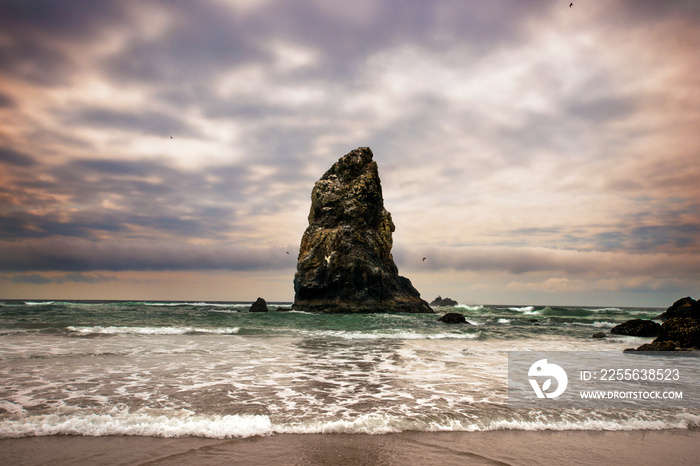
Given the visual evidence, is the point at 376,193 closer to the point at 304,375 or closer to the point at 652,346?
the point at 652,346

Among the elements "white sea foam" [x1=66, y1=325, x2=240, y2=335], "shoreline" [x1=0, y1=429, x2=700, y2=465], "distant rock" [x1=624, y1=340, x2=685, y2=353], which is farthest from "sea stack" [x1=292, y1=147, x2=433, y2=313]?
"shoreline" [x1=0, y1=429, x2=700, y2=465]

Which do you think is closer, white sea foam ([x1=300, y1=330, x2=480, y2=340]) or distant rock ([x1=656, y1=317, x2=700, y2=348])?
distant rock ([x1=656, y1=317, x2=700, y2=348])

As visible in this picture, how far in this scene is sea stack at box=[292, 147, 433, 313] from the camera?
49.8 meters

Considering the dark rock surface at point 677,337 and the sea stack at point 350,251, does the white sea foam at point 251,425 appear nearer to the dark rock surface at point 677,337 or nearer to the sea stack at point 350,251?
the dark rock surface at point 677,337

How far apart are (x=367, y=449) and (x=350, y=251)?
45958mm

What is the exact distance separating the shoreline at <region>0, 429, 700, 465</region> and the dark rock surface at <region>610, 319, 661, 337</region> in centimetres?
2487

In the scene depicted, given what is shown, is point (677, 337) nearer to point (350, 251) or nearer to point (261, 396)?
point (261, 396)

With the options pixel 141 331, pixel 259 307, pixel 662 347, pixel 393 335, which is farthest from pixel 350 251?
pixel 662 347

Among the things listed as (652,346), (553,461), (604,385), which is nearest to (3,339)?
(553,461)

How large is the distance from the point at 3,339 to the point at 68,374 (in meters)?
10.6

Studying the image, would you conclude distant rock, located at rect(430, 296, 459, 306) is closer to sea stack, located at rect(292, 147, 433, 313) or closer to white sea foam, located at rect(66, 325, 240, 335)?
sea stack, located at rect(292, 147, 433, 313)

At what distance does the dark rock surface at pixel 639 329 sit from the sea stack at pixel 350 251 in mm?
27557

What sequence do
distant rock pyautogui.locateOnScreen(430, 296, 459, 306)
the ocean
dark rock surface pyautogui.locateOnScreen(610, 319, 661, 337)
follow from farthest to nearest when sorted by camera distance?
distant rock pyautogui.locateOnScreen(430, 296, 459, 306) → dark rock surface pyautogui.locateOnScreen(610, 319, 661, 337) → the ocean

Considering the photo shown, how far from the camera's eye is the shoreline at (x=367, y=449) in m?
4.40
